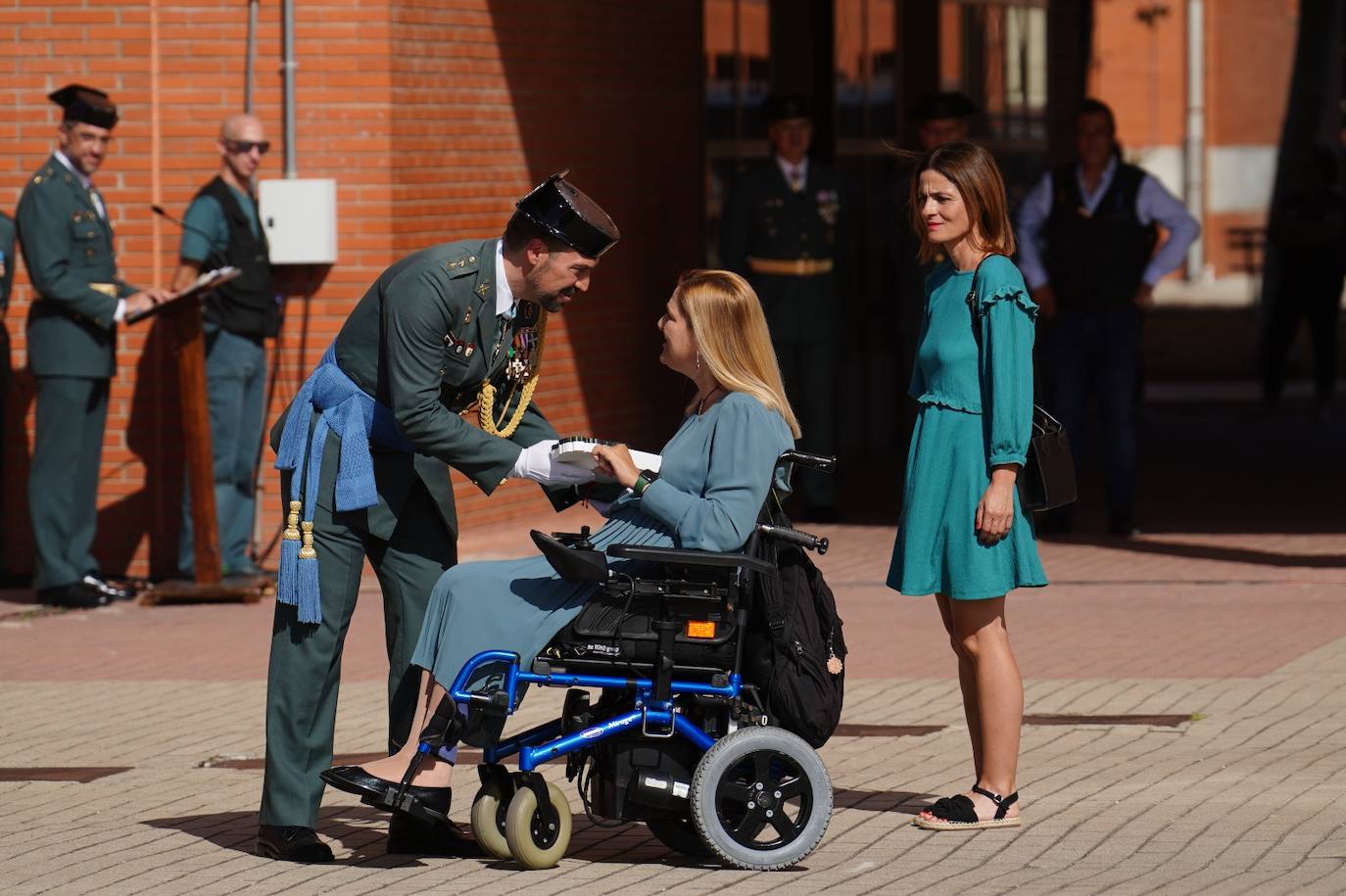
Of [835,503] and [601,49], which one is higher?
[601,49]

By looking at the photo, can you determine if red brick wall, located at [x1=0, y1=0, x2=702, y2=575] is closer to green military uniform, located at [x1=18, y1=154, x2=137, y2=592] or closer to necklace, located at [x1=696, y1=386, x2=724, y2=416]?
green military uniform, located at [x1=18, y1=154, x2=137, y2=592]

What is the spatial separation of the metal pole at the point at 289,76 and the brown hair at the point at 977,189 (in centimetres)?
508

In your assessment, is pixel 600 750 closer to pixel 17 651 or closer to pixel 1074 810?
pixel 1074 810

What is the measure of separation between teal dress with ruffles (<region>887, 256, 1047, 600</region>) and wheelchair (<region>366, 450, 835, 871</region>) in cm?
45

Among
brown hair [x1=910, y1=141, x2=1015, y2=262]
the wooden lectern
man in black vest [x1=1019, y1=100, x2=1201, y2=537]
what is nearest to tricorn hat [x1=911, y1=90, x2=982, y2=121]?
man in black vest [x1=1019, y1=100, x2=1201, y2=537]

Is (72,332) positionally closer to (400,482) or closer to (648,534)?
(400,482)

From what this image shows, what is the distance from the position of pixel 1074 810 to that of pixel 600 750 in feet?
4.73

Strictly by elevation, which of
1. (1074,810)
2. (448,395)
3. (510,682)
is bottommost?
(1074,810)

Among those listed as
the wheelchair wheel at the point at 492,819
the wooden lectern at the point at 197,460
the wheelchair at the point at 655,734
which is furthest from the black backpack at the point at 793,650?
the wooden lectern at the point at 197,460

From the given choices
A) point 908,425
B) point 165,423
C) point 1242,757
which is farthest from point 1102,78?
point 1242,757

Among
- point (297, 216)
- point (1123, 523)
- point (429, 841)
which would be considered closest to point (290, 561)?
point (429, 841)

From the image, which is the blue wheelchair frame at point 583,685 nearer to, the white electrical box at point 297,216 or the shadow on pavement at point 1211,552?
the white electrical box at point 297,216

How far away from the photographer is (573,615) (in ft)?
20.1

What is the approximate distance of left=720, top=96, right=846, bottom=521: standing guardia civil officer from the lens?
13047 mm
